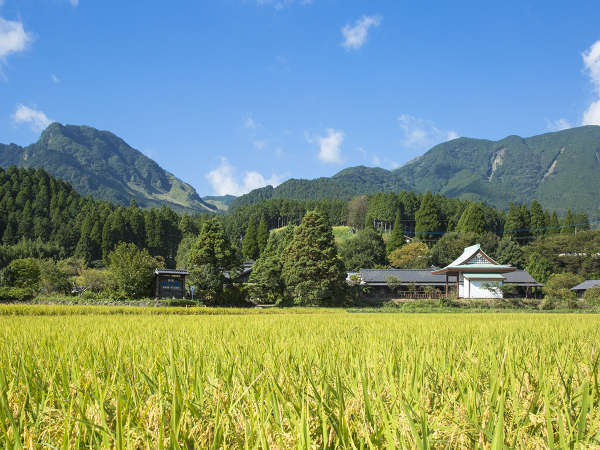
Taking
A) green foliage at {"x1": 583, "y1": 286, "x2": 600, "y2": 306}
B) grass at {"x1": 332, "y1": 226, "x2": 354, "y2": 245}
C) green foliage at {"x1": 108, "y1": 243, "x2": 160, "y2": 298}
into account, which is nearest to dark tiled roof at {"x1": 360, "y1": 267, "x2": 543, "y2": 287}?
green foliage at {"x1": 583, "y1": 286, "x2": 600, "y2": 306}

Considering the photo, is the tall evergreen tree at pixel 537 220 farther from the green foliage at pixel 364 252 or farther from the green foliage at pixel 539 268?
the green foliage at pixel 364 252

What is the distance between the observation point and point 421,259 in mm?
52312

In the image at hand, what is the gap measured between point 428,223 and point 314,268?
43488mm

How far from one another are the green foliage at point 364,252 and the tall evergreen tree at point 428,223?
13.1 m

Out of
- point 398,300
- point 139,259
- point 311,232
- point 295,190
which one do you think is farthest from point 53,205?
point 295,190

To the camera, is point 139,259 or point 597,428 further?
point 139,259

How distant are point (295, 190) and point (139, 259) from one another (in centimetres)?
14352

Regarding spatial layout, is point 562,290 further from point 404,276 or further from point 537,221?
point 537,221

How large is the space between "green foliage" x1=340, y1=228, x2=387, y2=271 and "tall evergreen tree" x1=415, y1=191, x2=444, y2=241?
43.0 feet

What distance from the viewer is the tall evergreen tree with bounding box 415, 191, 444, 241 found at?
67000 mm

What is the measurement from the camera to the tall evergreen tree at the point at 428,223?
6700 cm

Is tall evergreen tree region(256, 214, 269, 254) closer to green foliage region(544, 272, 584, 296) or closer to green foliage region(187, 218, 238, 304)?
green foliage region(187, 218, 238, 304)

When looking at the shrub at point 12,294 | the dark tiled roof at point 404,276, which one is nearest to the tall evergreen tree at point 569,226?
the dark tiled roof at point 404,276

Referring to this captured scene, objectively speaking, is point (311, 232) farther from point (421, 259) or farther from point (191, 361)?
point (191, 361)
